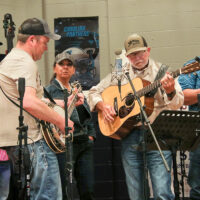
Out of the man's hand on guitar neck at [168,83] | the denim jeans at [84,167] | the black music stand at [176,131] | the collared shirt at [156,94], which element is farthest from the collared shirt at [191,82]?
the denim jeans at [84,167]

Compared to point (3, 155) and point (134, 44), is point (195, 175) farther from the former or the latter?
point (3, 155)

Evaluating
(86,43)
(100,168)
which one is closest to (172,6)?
(86,43)

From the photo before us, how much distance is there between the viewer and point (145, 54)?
4305 millimetres

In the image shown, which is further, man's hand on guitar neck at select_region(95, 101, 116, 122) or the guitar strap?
man's hand on guitar neck at select_region(95, 101, 116, 122)

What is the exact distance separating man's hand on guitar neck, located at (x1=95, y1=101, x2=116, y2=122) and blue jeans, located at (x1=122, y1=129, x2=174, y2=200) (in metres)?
0.31

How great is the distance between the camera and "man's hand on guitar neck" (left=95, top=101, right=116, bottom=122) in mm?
4379

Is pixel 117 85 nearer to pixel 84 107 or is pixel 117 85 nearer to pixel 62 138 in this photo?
pixel 84 107

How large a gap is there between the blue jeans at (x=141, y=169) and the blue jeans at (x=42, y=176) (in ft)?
2.87

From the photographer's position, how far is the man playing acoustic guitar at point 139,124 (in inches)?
155

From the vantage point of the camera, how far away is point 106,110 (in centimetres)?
446

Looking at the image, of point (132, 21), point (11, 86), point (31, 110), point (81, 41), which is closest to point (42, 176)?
point (31, 110)

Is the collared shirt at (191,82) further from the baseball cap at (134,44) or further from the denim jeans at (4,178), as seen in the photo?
the denim jeans at (4,178)

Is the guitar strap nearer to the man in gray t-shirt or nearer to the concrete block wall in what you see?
the man in gray t-shirt

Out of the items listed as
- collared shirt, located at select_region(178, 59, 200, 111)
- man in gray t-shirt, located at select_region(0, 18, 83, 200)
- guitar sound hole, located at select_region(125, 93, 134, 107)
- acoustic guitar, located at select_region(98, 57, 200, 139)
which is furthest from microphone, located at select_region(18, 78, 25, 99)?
collared shirt, located at select_region(178, 59, 200, 111)
